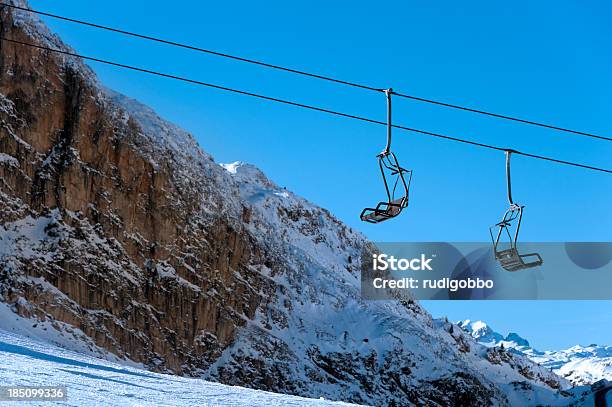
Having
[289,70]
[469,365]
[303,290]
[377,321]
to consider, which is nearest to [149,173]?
[303,290]

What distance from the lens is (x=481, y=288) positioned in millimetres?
99750

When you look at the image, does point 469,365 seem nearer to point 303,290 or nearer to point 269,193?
point 303,290

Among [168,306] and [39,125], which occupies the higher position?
[39,125]

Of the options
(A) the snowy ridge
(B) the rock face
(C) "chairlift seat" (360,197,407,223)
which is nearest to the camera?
(C) "chairlift seat" (360,197,407,223)

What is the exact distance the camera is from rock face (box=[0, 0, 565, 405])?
8031 centimetres

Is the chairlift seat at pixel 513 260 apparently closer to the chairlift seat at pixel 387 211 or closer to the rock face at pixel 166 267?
the chairlift seat at pixel 387 211

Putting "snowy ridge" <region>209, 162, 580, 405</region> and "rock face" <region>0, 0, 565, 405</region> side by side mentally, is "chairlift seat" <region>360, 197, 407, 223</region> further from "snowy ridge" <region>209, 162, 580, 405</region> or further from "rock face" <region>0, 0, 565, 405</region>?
"snowy ridge" <region>209, 162, 580, 405</region>

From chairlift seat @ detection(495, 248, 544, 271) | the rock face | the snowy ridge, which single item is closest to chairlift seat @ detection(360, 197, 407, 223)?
chairlift seat @ detection(495, 248, 544, 271)

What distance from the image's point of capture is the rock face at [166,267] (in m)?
80.3

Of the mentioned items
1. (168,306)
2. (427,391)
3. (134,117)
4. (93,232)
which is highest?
(134,117)

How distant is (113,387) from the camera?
53.6ft

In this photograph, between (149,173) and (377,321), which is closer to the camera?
(149,173)

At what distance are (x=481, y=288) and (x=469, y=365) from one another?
28682 mm

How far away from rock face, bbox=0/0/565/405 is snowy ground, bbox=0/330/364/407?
53.2 m
